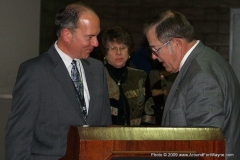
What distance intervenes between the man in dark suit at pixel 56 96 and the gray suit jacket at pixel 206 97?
0.59m

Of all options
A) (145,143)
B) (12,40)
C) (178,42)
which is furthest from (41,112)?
(12,40)

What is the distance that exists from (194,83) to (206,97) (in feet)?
0.39

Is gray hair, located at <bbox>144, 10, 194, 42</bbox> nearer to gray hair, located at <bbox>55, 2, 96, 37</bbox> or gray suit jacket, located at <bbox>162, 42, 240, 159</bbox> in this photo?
gray suit jacket, located at <bbox>162, 42, 240, 159</bbox>

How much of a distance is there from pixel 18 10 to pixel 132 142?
427 cm

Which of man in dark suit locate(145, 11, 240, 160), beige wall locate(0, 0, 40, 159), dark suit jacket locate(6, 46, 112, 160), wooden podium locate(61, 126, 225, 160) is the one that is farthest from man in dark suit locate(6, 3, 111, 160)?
beige wall locate(0, 0, 40, 159)

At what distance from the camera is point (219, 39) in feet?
30.9

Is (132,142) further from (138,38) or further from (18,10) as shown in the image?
(138,38)

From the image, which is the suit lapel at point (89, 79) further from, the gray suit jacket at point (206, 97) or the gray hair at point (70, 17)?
the gray suit jacket at point (206, 97)

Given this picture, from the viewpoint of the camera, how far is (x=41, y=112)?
3.73 meters

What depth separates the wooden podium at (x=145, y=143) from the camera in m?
2.43

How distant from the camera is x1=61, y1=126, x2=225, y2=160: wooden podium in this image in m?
2.43

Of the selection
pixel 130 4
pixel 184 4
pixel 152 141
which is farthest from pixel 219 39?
pixel 152 141

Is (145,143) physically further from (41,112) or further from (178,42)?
(41,112)

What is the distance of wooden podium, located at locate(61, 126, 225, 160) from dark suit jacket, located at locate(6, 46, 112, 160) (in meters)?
1.20
